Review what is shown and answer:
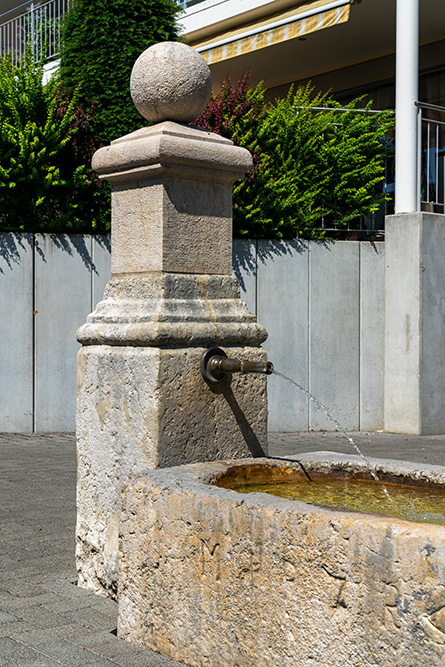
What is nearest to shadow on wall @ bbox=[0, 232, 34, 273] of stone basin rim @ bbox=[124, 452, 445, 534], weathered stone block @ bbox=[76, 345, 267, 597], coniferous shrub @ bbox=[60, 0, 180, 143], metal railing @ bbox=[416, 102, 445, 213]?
coniferous shrub @ bbox=[60, 0, 180, 143]

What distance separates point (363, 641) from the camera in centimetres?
260

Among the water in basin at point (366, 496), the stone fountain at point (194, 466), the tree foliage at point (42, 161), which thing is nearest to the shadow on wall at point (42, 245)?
the tree foliage at point (42, 161)

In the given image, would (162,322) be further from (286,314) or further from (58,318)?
(286,314)

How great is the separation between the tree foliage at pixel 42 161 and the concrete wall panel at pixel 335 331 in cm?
284

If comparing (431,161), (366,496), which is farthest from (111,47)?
(366,496)

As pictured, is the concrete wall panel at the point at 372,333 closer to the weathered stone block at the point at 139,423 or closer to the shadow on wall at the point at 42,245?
the shadow on wall at the point at 42,245

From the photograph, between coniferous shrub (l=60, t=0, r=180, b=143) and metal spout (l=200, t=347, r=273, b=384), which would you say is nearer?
metal spout (l=200, t=347, r=273, b=384)

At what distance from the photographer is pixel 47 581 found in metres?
4.31

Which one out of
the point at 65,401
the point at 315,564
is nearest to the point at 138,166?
the point at 315,564

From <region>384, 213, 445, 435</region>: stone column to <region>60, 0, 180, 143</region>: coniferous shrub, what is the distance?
12.5 feet

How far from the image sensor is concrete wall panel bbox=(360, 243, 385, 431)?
10.5m

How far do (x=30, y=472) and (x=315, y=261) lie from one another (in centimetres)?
475

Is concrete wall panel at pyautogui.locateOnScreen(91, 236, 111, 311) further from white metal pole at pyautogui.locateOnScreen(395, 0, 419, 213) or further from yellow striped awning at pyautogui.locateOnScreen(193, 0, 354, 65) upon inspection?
yellow striped awning at pyautogui.locateOnScreen(193, 0, 354, 65)

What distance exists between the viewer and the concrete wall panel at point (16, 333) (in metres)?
9.91
